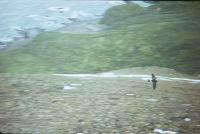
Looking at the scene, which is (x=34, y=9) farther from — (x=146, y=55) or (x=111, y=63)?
(x=146, y=55)

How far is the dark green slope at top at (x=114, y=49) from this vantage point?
4605 mm

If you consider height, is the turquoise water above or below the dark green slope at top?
above

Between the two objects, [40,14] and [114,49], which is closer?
[114,49]

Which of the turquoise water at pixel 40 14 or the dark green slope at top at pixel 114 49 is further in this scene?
the turquoise water at pixel 40 14

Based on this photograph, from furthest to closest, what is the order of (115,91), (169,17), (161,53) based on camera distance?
(169,17), (161,53), (115,91)

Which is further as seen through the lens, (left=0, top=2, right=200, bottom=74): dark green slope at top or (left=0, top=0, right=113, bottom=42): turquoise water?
(left=0, top=0, right=113, bottom=42): turquoise water

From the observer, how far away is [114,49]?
4719 mm

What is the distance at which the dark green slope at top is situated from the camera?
181 inches

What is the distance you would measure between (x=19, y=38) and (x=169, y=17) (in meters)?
2.27

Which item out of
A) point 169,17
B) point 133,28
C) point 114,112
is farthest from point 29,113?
point 169,17

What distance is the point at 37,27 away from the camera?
4.82 m

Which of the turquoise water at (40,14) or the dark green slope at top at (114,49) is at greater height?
the turquoise water at (40,14)

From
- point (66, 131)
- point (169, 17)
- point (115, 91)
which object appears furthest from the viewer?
point (169, 17)

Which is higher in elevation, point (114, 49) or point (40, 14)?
point (40, 14)
